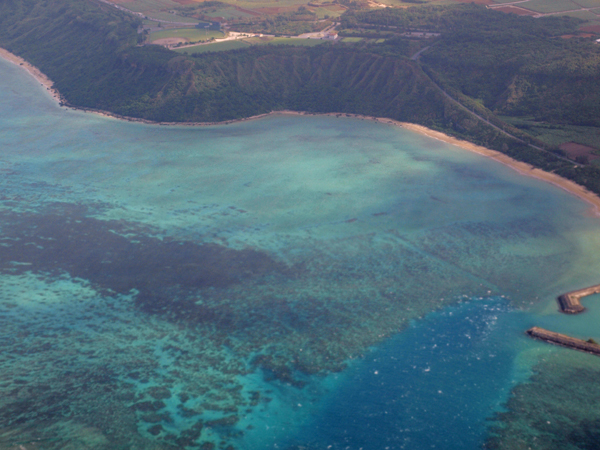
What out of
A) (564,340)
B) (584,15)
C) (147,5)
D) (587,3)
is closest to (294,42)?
(147,5)

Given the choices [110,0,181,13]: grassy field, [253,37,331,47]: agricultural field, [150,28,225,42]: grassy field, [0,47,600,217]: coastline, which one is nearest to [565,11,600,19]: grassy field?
[253,37,331,47]: agricultural field

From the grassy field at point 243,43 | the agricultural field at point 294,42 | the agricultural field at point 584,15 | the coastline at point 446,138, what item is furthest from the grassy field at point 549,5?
the coastline at point 446,138

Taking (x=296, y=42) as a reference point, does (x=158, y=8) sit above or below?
above

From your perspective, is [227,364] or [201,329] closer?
[227,364]

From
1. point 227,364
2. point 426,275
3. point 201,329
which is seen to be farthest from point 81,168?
point 426,275

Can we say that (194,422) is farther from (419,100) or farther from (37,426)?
(419,100)

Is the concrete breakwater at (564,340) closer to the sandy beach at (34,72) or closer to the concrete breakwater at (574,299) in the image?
the concrete breakwater at (574,299)

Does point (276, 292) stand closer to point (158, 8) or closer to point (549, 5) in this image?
point (549, 5)
